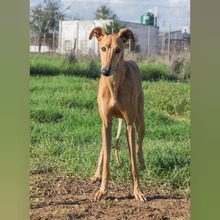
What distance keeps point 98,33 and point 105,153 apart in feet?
2.82

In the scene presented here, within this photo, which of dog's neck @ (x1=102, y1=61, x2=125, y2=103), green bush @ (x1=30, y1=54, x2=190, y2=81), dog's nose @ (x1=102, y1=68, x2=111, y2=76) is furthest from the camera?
green bush @ (x1=30, y1=54, x2=190, y2=81)

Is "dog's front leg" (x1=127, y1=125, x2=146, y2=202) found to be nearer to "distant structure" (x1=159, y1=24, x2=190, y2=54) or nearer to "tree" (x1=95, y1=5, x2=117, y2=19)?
"distant structure" (x1=159, y1=24, x2=190, y2=54)

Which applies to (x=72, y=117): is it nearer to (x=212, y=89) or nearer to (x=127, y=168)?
(x=127, y=168)

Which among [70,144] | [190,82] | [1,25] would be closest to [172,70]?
[190,82]

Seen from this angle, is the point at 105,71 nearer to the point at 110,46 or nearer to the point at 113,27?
the point at 110,46

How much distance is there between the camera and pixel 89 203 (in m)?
3.25

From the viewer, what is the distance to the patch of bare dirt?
3.21 m

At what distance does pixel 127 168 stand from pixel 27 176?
72 cm

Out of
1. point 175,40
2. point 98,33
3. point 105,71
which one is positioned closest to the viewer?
point 105,71

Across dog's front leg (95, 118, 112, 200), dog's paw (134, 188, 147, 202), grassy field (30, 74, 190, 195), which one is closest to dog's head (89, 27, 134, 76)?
grassy field (30, 74, 190, 195)

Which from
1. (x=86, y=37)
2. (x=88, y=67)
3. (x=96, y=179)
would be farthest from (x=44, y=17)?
(x=96, y=179)

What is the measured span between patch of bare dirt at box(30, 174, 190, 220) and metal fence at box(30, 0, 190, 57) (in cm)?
97

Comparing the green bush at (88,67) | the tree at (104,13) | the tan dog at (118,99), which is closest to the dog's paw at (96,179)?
the tan dog at (118,99)

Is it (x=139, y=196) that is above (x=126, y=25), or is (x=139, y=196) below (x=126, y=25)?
below
